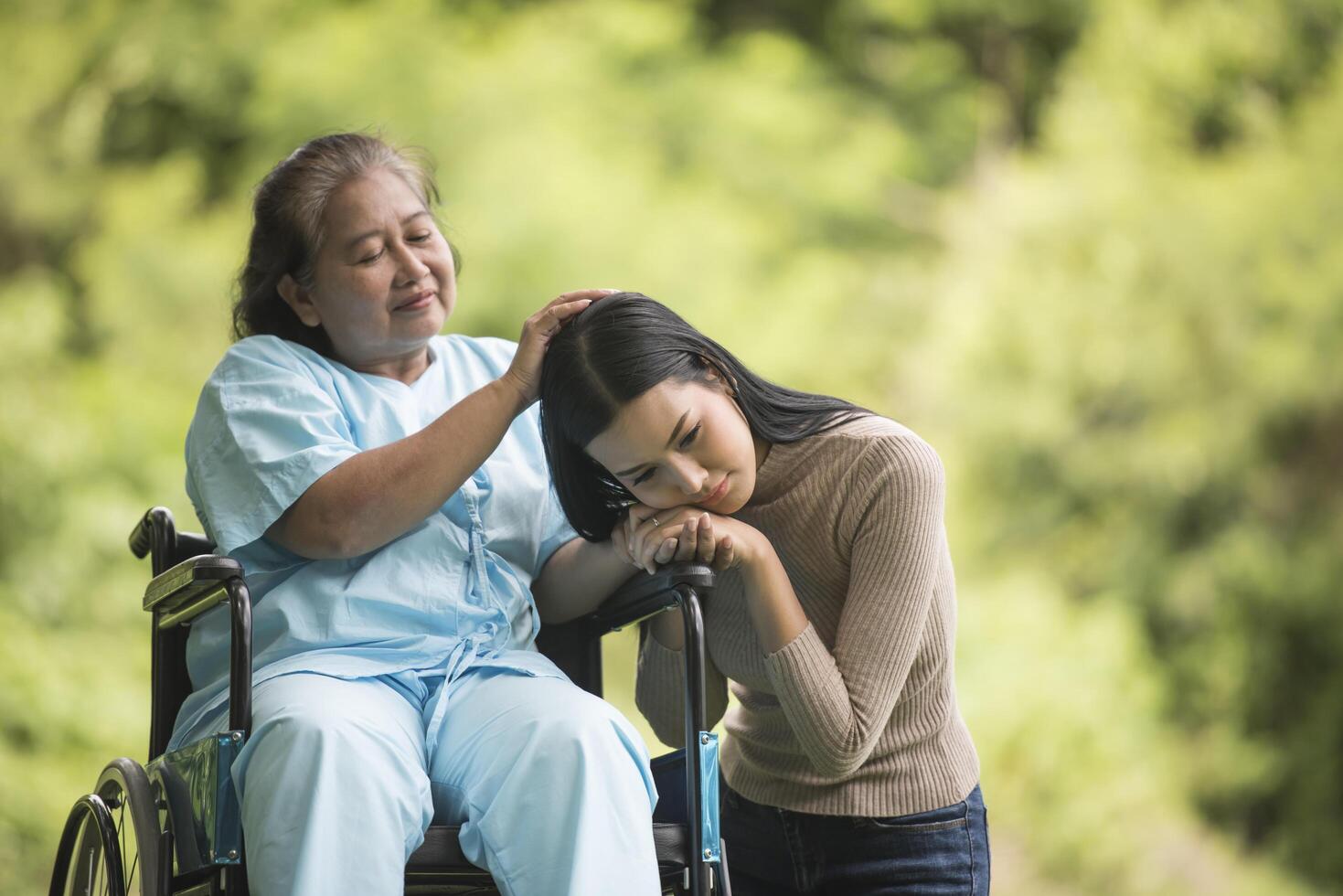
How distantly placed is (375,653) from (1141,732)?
3850 mm

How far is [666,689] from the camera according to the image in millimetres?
1610

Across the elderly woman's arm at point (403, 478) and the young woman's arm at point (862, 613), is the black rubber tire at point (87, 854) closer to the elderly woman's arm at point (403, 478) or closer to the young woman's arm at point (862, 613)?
the elderly woman's arm at point (403, 478)

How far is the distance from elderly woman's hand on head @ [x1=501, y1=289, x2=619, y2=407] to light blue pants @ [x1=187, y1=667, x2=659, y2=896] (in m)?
0.32

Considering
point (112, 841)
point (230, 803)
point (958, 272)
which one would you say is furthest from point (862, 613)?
point (958, 272)

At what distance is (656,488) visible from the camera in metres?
1.37

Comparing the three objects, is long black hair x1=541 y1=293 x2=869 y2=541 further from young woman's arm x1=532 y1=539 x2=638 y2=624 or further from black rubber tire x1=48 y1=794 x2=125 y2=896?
black rubber tire x1=48 y1=794 x2=125 y2=896

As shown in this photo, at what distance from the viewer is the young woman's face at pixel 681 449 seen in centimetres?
134

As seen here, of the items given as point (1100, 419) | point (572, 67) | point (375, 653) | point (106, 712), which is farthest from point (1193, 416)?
point (375, 653)

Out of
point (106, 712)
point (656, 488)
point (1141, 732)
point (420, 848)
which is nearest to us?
point (420, 848)

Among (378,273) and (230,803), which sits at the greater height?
(378,273)

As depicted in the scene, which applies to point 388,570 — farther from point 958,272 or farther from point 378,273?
point 958,272

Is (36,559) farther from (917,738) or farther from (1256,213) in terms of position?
(1256,213)

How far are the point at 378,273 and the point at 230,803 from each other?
2.01 ft

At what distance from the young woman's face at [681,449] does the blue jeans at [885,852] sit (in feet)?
1.22
